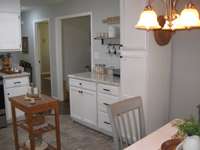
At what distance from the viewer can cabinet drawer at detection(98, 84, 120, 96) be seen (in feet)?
10.8

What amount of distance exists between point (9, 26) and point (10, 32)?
4.7 inches

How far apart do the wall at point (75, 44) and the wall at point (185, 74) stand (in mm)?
3389

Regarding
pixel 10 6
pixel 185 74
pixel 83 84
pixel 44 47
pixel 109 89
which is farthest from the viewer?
pixel 44 47

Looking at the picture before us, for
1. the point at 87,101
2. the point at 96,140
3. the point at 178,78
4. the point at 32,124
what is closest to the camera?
the point at 32,124

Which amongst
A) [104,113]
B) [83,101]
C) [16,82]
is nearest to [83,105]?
[83,101]

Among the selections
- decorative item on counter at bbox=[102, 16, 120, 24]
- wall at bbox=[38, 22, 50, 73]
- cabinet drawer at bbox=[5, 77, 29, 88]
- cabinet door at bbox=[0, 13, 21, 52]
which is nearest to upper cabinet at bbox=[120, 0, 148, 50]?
decorative item on counter at bbox=[102, 16, 120, 24]

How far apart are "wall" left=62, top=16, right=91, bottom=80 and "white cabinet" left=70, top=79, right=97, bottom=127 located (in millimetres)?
1941

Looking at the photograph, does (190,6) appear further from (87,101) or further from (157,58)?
(87,101)

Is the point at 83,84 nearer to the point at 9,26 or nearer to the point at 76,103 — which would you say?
the point at 76,103

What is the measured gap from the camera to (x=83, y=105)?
12.9ft

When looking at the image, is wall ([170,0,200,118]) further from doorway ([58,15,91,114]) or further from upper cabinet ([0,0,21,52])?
upper cabinet ([0,0,21,52])

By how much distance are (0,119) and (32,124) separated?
5.19 feet

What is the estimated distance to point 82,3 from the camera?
15.7 feet

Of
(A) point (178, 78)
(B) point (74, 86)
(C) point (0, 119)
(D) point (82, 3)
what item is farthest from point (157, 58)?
(C) point (0, 119)
